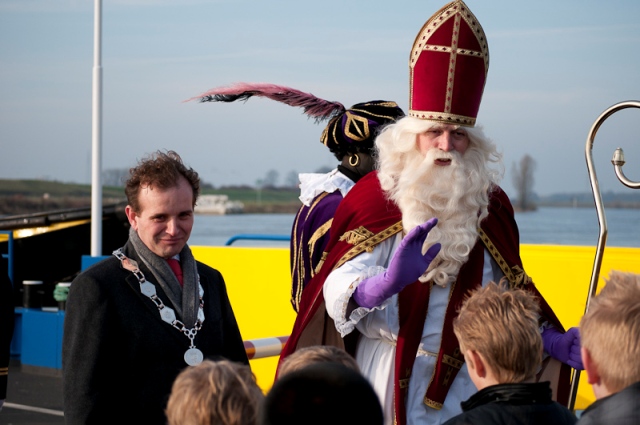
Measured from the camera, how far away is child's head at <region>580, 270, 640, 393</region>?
2252 mm

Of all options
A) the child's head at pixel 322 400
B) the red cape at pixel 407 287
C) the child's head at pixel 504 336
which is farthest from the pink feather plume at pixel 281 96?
the child's head at pixel 322 400

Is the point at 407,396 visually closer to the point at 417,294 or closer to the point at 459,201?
the point at 417,294

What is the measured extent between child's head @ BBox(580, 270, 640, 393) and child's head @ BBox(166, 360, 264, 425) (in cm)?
83

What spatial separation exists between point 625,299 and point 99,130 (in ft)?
27.8

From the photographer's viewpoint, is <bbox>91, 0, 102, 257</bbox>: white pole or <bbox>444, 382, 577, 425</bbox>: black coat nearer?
<bbox>444, 382, 577, 425</bbox>: black coat

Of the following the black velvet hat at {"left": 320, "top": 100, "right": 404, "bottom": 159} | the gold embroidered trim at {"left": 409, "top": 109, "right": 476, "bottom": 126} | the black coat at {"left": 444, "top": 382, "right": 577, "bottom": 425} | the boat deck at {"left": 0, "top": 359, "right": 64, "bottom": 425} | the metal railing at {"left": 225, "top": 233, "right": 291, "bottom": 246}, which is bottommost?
the boat deck at {"left": 0, "top": 359, "right": 64, "bottom": 425}

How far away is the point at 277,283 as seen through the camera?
24.1 feet

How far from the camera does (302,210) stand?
5145 mm

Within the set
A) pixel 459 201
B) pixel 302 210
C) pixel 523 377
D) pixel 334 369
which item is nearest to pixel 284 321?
pixel 302 210

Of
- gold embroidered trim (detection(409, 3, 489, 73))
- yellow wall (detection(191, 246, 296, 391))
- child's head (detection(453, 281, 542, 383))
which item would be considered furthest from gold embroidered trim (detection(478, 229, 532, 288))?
yellow wall (detection(191, 246, 296, 391))

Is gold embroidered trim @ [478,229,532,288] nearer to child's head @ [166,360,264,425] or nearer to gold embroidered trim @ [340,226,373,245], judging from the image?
gold embroidered trim @ [340,226,373,245]

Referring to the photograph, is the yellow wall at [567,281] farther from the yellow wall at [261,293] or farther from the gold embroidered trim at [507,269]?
the gold embroidered trim at [507,269]

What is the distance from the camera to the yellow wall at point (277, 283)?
639 cm

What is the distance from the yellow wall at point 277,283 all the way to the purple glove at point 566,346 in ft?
9.75
